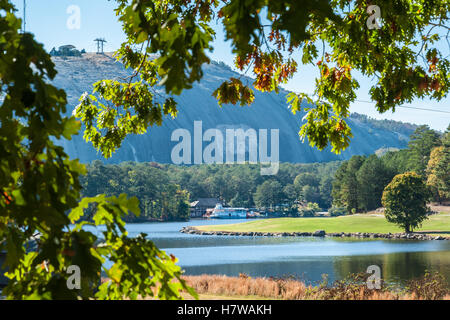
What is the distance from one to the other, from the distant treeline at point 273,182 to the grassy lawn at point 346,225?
4.72 m

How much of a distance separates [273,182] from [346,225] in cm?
4888

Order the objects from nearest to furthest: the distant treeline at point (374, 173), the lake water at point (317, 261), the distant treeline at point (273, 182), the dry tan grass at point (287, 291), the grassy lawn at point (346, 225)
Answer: the dry tan grass at point (287, 291) → the lake water at point (317, 261) → the grassy lawn at point (346, 225) → the distant treeline at point (374, 173) → the distant treeline at point (273, 182)

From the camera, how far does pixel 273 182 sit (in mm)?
107500

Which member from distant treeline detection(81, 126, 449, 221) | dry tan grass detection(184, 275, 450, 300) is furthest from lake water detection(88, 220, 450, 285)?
distant treeline detection(81, 126, 449, 221)

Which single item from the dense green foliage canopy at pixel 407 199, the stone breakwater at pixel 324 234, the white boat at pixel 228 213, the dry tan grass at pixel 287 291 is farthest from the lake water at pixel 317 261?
the white boat at pixel 228 213

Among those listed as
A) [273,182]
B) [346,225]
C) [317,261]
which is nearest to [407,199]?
[346,225]

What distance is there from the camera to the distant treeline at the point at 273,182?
6662cm

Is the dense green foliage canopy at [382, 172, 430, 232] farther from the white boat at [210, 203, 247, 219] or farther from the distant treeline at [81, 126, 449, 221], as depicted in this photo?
the white boat at [210, 203, 247, 219]

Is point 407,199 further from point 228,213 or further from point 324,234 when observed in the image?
point 228,213

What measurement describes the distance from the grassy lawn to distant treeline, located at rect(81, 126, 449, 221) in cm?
472

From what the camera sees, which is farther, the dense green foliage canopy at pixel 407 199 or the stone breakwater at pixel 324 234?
the stone breakwater at pixel 324 234

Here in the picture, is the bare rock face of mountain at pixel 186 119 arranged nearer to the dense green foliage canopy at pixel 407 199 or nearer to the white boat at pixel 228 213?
the white boat at pixel 228 213

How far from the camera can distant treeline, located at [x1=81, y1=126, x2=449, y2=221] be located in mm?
66625

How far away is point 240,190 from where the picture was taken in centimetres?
11481
